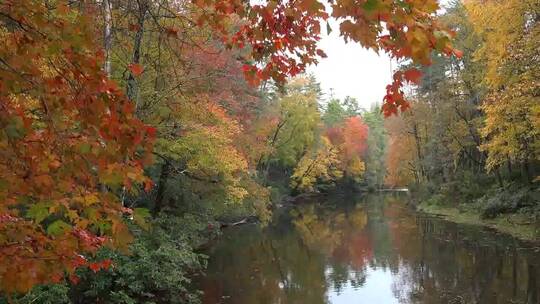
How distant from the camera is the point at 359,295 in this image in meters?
13.0

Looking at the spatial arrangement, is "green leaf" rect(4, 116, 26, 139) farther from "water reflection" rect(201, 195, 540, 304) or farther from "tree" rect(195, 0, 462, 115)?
"water reflection" rect(201, 195, 540, 304)

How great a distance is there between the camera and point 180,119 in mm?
14148

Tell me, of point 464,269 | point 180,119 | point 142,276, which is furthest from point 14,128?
point 464,269

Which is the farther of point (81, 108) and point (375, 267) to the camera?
point (375, 267)

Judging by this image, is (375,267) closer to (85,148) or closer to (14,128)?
(85,148)

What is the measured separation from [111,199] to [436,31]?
7.31ft

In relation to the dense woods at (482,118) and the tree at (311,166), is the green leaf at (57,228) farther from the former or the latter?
the tree at (311,166)

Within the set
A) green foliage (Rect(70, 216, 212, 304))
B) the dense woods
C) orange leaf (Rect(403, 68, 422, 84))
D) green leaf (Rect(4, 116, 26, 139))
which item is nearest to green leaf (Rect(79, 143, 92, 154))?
green leaf (Rect(4, 116, 26, 139))

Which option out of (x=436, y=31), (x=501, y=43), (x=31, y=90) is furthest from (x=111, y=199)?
(x=501, y=43)

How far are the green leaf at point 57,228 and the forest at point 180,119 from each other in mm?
17

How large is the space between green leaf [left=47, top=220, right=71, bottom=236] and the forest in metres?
0.02

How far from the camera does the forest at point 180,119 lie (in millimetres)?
2908

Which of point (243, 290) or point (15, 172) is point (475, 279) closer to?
point (243, 290)

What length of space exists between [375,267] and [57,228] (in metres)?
14.2
